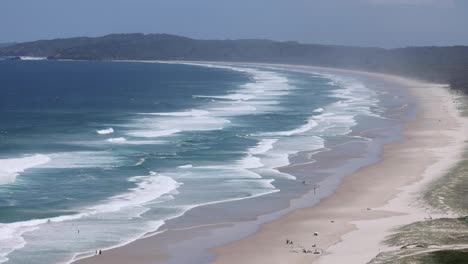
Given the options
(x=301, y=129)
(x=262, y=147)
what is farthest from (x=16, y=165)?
(x=301, y=129)

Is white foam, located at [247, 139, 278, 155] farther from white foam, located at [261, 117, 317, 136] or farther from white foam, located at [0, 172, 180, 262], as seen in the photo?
white foam, located at [0, 172, 180, 262]

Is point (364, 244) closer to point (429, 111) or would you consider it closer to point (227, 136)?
point (227, 136)

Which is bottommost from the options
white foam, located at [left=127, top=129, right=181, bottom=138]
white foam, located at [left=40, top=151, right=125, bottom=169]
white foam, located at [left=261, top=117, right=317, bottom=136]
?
white foam, located at [left=40, top=151, right=125, bottom=169]

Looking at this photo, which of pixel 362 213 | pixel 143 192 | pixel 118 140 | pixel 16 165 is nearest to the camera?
pixel 362 213

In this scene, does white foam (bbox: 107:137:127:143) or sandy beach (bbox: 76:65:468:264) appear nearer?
sandy beach (bbox: 76:65:468:264)

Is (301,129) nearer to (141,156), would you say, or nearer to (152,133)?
(152,133)

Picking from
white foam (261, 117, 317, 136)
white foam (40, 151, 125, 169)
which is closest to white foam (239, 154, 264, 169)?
white foam (40, 151, 125, 169)
